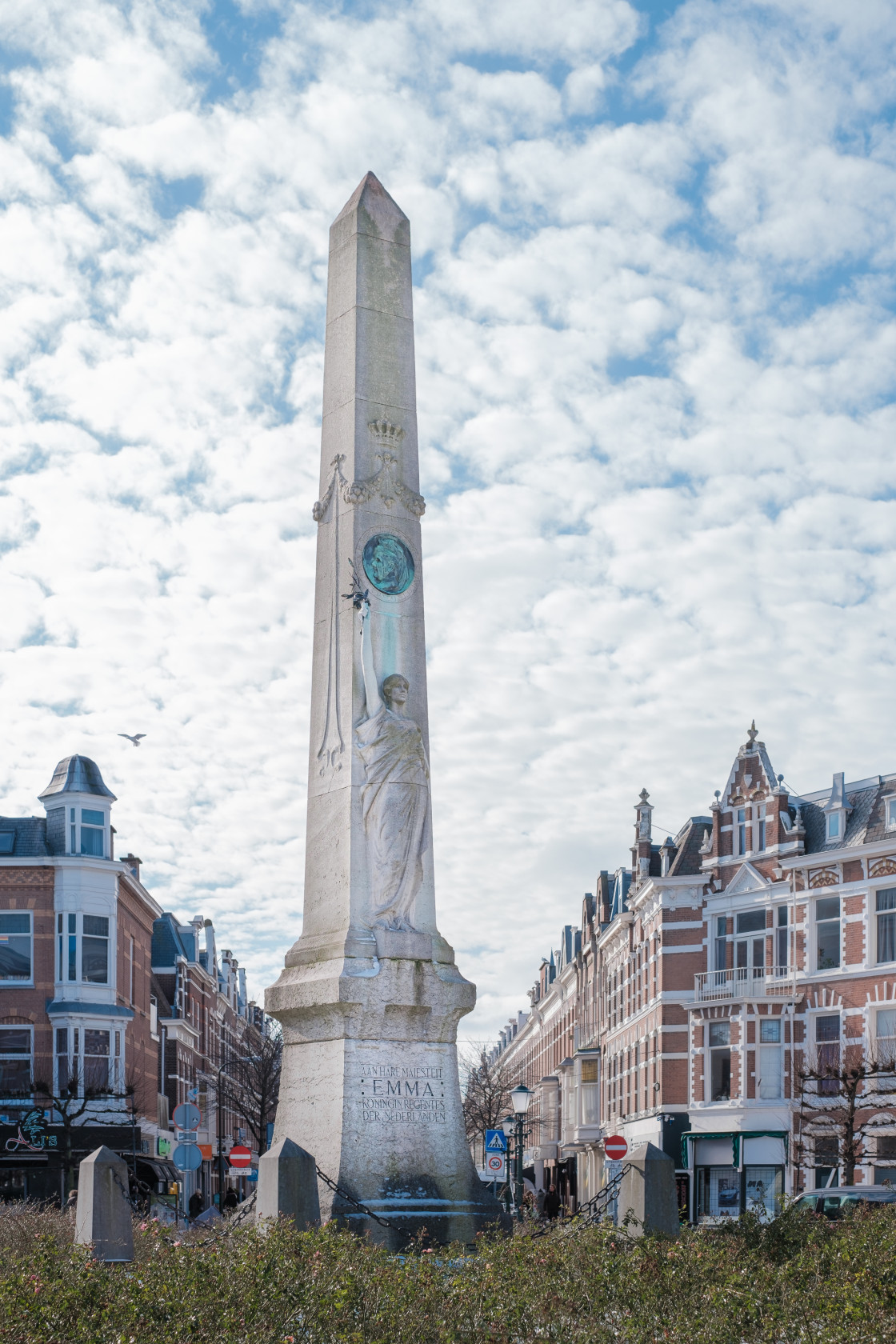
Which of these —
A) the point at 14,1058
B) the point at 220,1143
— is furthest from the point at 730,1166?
the point at 220,1143

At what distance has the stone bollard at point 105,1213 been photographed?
1411 cm

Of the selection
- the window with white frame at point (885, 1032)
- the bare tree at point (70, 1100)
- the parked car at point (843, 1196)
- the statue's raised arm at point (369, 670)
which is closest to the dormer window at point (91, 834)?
the bare tree at point (70, 1100)

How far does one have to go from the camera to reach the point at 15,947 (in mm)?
50188

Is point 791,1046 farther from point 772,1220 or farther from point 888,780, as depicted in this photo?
point 772,1220

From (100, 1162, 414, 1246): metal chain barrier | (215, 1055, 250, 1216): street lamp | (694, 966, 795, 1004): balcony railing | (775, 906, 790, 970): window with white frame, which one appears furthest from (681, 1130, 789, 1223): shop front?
(215, 1055, 250, 1216): street lamp

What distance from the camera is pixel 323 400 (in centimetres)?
1994

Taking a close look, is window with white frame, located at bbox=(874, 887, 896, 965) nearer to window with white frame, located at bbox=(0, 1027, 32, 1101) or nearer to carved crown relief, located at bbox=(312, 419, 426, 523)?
window with white frame, located at bbox=(0, 1027, 32, 1101)

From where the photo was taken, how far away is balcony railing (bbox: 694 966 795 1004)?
5003 cm

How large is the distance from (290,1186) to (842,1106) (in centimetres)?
3492

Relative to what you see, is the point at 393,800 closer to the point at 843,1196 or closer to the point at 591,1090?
the point at 843,1196

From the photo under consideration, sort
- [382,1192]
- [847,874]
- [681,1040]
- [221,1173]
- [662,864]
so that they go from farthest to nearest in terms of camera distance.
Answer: [221,1173] → [662,864] → [681,1040] → [847,874] → [382,1192]

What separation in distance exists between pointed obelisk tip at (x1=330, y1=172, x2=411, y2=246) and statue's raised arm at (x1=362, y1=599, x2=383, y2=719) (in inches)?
198

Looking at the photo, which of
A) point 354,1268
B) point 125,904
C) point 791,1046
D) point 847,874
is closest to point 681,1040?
point 791,1046

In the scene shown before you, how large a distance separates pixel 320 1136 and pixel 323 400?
9.10 meters
